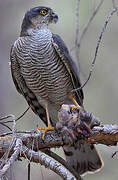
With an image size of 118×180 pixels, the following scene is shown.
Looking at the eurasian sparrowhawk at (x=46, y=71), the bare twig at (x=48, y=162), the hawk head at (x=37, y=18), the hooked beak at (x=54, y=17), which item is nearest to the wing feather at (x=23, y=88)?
the eurasian sparrowhawk at (x=46, y=71)

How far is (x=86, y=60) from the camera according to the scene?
7.14m

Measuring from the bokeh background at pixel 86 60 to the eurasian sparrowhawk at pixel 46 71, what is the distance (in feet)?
4.85

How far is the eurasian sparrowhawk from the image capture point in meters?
4.23

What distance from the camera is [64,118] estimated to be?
295 cm

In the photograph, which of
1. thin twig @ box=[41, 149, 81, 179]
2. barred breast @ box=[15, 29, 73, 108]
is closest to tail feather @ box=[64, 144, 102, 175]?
barred breast @ box=[15, 29, 73, 108]

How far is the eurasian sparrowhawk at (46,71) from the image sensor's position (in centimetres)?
423

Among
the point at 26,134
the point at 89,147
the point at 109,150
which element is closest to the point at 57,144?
the point at 26,134

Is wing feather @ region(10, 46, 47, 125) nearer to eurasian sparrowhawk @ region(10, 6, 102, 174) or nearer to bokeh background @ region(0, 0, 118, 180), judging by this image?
eurasian sparrowhawk @ region(10, 6, 102, 174)

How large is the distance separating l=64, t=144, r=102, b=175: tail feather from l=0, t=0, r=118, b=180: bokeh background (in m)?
1.70

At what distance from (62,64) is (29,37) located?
513mm

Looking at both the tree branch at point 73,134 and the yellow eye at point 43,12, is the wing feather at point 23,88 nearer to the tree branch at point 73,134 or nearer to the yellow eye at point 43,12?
the yellow eye at point 43,12

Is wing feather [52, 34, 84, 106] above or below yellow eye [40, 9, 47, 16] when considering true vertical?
below

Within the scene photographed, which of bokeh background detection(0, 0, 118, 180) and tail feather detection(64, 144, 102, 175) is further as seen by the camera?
bokeh background detection(0, 0, 118, 180)

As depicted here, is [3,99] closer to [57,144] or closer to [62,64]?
[62,64]
